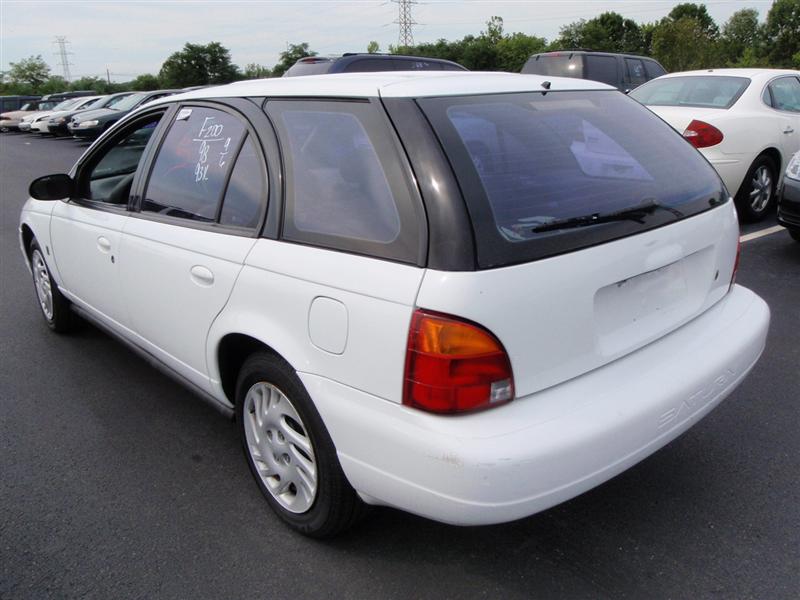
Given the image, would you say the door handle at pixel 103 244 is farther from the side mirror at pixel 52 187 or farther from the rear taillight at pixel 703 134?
the rear taillight at pixel 703 134

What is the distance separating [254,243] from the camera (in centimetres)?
252

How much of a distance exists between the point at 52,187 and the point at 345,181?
2.28 meters

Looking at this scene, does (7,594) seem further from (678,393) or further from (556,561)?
(678,393)

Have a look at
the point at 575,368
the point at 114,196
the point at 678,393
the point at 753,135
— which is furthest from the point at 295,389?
the point at 753,135

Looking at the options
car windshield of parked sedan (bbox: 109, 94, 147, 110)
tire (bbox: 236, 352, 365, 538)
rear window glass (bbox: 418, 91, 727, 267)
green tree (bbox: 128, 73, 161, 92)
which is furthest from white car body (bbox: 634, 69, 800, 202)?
green tree (bbox: 128, 73, 161, 92)

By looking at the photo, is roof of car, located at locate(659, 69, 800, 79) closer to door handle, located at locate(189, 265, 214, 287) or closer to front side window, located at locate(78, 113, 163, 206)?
front side window, located at locate(78, 113, 163, 206)

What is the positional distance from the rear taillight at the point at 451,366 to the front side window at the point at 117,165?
Result: 2.15m

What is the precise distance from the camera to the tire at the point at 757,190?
23.1 ft

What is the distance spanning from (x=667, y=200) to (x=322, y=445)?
1.50m

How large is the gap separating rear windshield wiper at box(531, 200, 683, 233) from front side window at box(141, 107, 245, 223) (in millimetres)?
1305

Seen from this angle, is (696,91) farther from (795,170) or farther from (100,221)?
(100,221)

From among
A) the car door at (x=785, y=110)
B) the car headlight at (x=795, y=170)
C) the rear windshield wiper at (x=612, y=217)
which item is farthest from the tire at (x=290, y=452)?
the car door at (x=785, y=110)

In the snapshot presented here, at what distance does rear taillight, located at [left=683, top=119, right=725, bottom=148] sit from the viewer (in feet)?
22.1

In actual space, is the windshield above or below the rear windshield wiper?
below
